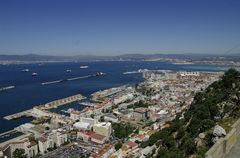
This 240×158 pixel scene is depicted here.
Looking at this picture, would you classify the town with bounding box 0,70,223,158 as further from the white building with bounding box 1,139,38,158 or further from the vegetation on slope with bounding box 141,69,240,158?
the vegetation on slope with bounding box 141,69,240,158

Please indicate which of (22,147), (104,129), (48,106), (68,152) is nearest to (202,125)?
(68,152)

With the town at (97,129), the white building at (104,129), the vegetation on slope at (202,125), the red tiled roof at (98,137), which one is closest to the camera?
the vegetation on slope at (202,125)

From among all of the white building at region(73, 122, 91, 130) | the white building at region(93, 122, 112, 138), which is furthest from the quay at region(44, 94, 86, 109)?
the white building at region(93, 122, 112, 138)

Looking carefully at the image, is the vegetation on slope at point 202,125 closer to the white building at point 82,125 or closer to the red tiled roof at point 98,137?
the red tiled roof at point 98,137

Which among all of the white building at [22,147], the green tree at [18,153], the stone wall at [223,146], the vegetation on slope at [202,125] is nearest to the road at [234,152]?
the stone wall at [223,146]

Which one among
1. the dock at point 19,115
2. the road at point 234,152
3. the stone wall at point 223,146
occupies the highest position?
the stone wall at point 223,146

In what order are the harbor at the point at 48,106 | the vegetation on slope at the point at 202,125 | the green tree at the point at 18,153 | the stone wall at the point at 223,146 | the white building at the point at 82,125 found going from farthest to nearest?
the harbor at the point at 48,106
the white building at the point at 82,125
the green tree at the point at 18,153
the vegetation on slope at the point at 202,125
the stone wall at the point at 223,146

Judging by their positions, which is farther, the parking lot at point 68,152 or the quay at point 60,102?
the quay at point 60,102

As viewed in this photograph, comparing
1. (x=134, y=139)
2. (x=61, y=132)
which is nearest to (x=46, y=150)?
(x=61, y=132)
